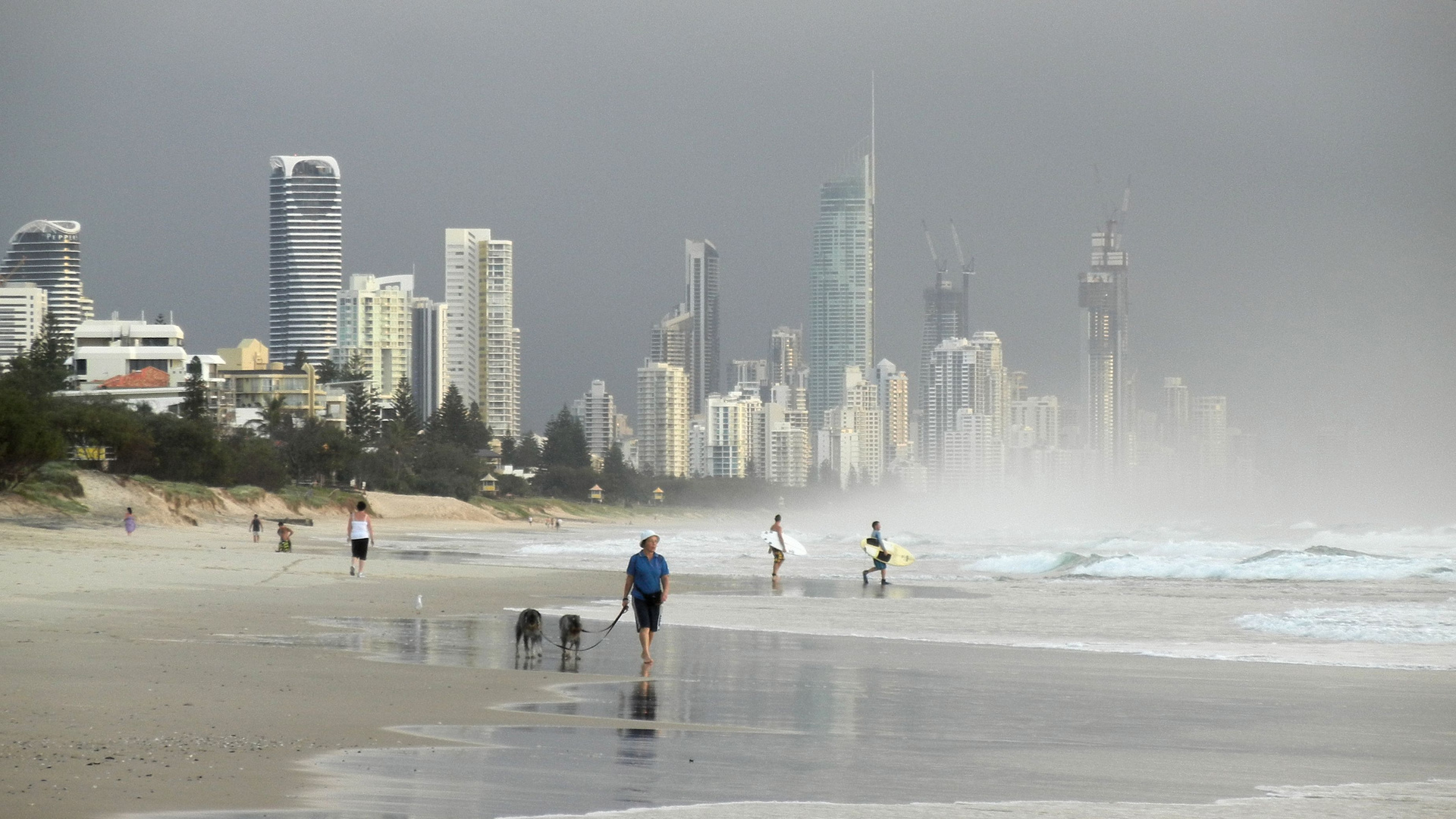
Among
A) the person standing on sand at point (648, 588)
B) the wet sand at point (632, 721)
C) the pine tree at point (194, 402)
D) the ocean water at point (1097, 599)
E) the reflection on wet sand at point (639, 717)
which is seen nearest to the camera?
the wet sand at point (632, 721)

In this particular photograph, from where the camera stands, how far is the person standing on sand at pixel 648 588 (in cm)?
1305

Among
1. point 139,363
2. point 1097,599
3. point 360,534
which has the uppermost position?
point 139,363

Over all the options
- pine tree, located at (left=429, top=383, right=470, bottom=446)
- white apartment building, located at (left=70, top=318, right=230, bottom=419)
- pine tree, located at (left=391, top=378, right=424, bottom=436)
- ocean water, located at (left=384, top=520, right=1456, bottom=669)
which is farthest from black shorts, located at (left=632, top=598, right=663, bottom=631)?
pine tree, located at (left=429, top=383, right=470, bottom=446)

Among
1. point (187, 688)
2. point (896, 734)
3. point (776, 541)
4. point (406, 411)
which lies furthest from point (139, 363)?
point (896, 734)

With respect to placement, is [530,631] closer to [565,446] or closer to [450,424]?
[450,424]

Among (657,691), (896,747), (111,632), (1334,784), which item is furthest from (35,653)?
(1334,784)

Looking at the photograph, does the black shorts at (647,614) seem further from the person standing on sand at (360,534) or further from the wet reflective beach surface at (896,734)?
the person standing on sand at (360,534)

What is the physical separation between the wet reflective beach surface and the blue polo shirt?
0.75 metres

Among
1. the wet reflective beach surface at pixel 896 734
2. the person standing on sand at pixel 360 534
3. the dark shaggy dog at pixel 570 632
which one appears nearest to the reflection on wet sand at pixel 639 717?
the wet reflective beach surface at pixel 896 734

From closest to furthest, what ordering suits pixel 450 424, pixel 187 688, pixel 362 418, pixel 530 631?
pixel 187 688, pixel 530 631, pixel 362 418, pixel 450 424

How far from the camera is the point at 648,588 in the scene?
516 inches

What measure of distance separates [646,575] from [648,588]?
14cm

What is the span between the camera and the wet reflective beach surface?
7.22 metres

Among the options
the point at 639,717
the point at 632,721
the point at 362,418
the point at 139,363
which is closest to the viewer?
the point at 632,721
